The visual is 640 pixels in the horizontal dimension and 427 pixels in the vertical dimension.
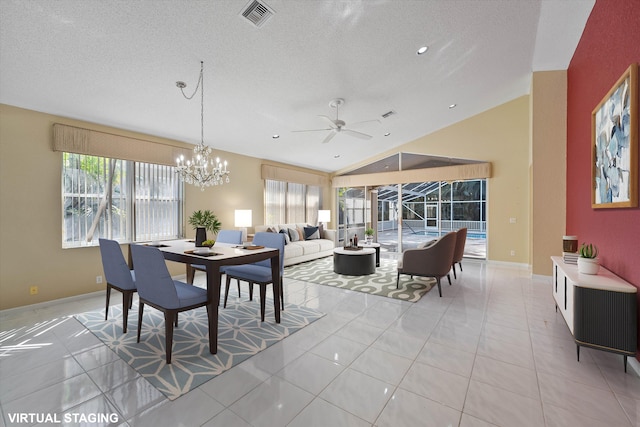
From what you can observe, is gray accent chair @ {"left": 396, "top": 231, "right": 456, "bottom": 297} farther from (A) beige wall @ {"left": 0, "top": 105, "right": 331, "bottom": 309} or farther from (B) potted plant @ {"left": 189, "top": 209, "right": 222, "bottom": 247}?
(A) beige wall @ {"left": 0, "top": 105, "right": 331, "bottom": 309}

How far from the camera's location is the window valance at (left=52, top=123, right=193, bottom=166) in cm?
373

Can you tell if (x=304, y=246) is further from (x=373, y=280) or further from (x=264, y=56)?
(x=264, y=56)

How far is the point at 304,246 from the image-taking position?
6.36 m

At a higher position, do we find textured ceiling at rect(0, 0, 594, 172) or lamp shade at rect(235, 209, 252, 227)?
textured ceiling at rect(0, 0, 594, 172)

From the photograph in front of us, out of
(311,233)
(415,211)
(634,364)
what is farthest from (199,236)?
(415,211)

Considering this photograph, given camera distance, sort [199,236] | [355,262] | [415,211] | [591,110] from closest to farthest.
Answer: [199,236] < [591,110] < [355,262] < [415,211]

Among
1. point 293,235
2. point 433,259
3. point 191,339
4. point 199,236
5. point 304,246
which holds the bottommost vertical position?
point 191,339

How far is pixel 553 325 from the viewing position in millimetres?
2973

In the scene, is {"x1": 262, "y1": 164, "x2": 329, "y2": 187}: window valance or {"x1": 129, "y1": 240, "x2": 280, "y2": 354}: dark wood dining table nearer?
{"x1": 129, "y1": 240, "x2": 280, "y2": 354}: dark wood dining table

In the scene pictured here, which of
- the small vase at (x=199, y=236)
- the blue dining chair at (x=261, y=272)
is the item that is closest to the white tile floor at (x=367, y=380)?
the blue dining chair at (x=261, y=272)

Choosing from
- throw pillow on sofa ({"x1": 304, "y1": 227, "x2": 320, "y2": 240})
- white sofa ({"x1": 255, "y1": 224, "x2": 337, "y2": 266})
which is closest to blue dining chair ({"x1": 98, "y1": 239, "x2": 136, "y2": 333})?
white sofa ({"x1": 255, "y1": 224, "x2": 337, "y2": 266})

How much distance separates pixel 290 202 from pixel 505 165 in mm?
5318

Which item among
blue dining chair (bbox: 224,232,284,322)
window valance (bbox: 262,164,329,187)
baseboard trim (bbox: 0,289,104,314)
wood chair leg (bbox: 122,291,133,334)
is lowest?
baseboard trim (bbox: 0,289,104,314)

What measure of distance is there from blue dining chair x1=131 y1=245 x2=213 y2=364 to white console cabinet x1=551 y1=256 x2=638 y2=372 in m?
3.04
